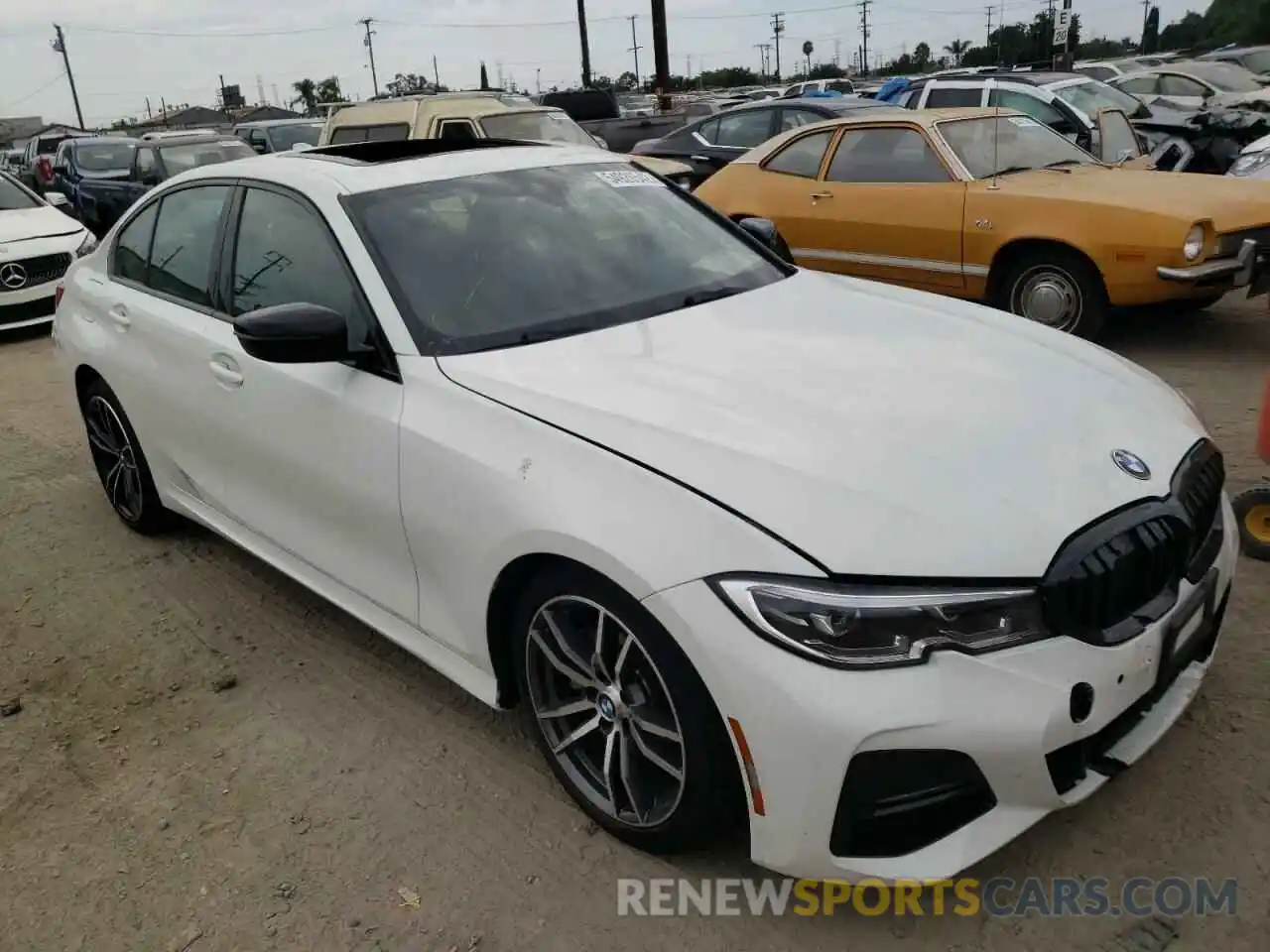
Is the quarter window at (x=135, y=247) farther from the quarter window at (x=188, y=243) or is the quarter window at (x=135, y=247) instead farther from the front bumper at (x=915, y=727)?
the front bumper at (x=915, y=727)

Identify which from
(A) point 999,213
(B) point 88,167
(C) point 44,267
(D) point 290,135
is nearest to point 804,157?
(A) point 999,213

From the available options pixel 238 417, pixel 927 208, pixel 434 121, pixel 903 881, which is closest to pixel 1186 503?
pixel 903 881

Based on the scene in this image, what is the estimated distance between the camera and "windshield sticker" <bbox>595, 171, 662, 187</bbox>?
3.83m

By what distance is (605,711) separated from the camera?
8.60 ft

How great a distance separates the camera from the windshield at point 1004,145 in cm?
728

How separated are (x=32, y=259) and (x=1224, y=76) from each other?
18817mm

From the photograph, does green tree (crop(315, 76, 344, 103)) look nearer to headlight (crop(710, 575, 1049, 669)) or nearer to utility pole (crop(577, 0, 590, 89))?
utility pole (crop(577, 0, 590, 89))

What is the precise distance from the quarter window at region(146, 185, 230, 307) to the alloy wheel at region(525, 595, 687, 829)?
2.03 meters

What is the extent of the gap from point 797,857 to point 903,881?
0.70ft

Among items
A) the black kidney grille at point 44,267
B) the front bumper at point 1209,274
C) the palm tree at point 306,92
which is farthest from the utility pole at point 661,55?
the palm tree at point 306,92

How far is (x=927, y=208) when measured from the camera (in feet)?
23.6

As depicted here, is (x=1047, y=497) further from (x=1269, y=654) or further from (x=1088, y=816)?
(x=1269, y=654)

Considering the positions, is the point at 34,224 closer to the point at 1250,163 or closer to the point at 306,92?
the point at 1250,163

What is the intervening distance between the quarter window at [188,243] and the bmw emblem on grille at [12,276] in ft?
21.1
